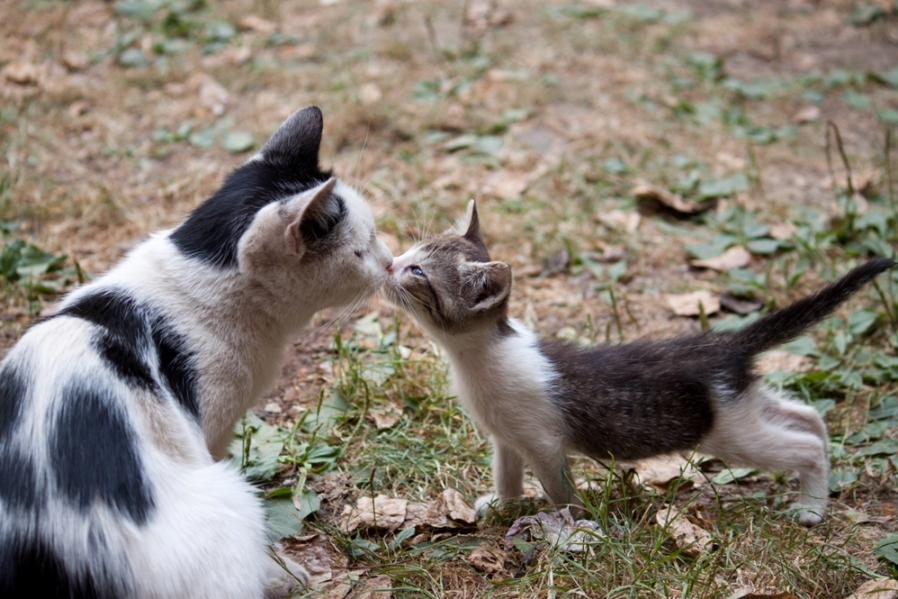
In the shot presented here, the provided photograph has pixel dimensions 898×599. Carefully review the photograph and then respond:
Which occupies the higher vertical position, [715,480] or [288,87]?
[288,87]

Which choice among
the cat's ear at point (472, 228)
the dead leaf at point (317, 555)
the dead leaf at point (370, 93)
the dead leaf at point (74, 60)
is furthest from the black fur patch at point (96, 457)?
the dead leaf at point (74, 60)

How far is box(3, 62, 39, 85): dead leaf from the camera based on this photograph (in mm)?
6398

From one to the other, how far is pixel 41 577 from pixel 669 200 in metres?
4.18

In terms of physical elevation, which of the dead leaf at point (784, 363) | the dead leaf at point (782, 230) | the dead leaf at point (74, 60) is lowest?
the dead leaf at point (784, 363)

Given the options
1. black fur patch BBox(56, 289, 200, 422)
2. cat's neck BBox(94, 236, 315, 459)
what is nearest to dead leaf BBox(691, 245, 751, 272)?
cat's neck BBox(94, 236, 315, 459)

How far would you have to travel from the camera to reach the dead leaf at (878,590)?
2666mm

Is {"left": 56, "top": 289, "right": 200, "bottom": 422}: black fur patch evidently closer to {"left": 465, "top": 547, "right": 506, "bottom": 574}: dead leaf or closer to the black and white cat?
the black and white cat

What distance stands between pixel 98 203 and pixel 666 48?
187 inches

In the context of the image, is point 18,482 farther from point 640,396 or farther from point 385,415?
point 640,396

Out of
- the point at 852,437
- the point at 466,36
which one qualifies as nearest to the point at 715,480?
the point at 852,437

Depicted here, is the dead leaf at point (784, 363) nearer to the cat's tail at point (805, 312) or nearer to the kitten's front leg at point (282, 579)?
the cat's tail at point (805, 312)

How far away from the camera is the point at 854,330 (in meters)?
4.26

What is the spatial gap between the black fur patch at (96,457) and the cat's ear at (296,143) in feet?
3.66

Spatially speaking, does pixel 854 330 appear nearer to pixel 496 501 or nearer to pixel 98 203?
pixel 496 501
